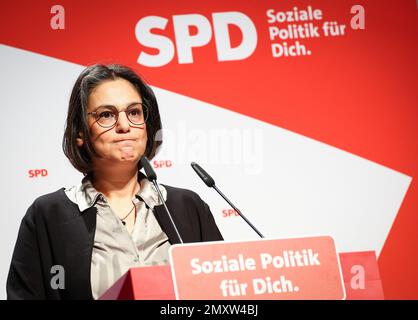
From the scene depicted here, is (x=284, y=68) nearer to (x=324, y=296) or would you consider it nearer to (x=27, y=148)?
(x=27, y=148)

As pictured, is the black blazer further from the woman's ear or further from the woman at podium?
the woman's ear

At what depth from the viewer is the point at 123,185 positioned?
288 cm

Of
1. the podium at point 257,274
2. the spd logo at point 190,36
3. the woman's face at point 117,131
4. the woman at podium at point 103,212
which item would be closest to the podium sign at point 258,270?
the podium at point 257,274

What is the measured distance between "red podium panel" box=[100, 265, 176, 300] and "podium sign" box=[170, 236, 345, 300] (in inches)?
0.8

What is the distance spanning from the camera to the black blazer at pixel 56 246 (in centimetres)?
263

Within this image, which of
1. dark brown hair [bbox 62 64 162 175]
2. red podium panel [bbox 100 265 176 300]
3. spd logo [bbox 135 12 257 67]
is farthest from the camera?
spd logo [bbox 135 12 257 67]

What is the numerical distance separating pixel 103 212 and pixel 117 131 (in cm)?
33

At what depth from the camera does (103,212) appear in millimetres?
2758

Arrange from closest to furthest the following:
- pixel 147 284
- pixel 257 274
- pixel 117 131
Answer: pixel 147 284 < pixel 257 274 < pixel 117 131

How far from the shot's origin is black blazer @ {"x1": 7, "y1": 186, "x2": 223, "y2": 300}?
2.63 m

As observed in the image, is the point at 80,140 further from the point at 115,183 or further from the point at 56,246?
the point at 56,246

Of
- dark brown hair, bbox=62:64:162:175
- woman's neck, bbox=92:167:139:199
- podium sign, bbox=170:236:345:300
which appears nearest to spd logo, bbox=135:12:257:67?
dark brown hair, bbox=62:64:162:175

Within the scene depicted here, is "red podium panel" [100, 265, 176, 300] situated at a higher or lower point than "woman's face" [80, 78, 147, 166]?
lower

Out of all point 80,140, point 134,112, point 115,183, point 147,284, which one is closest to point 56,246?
point 115,183
